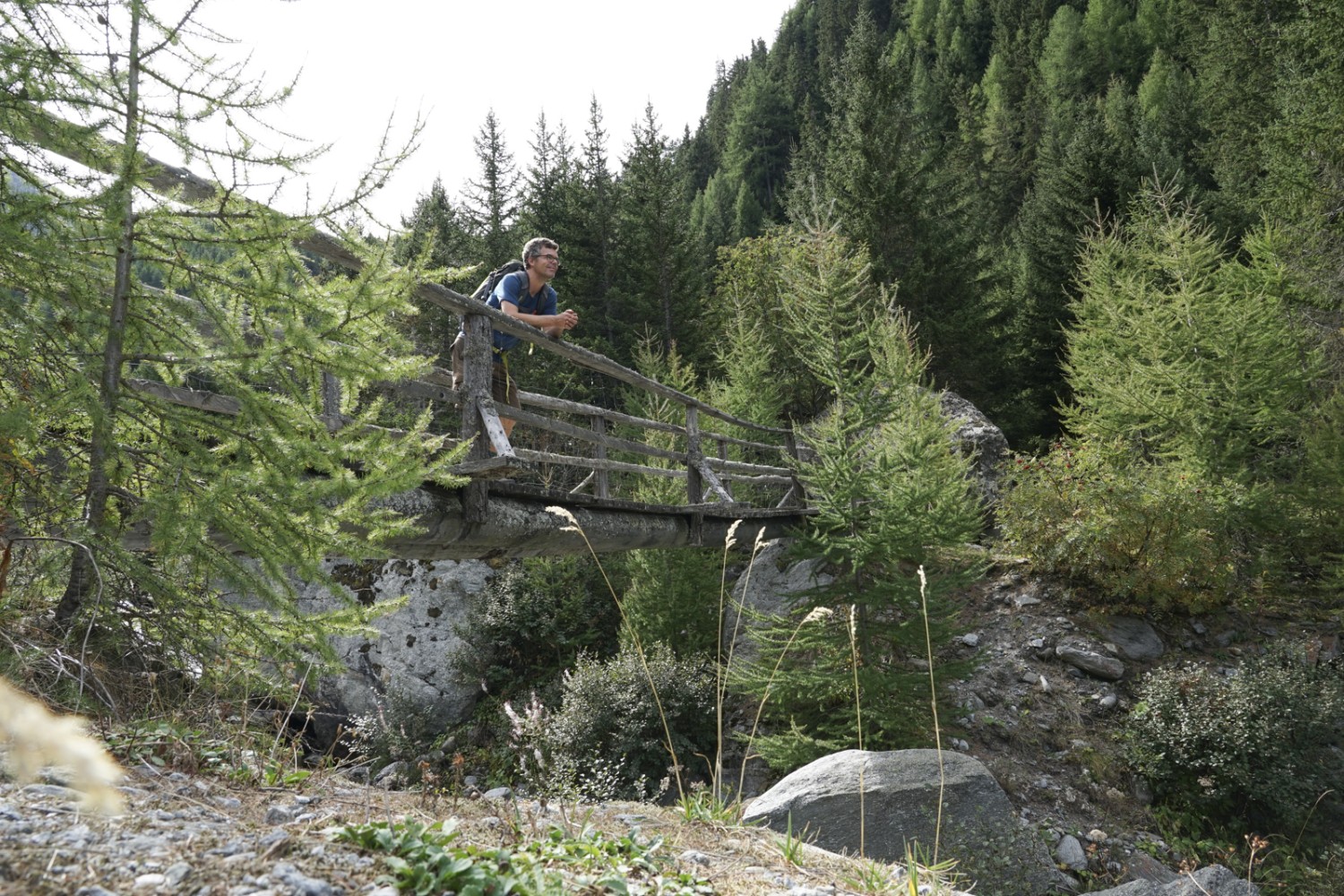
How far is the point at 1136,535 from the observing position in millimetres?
10797

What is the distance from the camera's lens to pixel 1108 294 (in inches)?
563

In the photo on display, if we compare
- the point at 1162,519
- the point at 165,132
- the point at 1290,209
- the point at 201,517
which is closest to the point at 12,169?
the point at 165,132

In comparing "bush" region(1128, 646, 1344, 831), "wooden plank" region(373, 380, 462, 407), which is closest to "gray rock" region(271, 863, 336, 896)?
"wooden plank" region(373, 380, 462, 407)

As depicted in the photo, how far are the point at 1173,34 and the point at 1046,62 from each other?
6.36m

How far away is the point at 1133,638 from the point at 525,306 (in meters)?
9.11

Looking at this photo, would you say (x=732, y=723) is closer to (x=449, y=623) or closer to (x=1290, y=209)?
(x=449, y=623)

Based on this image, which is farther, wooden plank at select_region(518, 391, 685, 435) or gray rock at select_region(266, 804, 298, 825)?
wooden plank at select_region(518, 391, 685, 435)

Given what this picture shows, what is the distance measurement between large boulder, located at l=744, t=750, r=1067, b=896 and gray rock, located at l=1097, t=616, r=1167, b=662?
184 inches

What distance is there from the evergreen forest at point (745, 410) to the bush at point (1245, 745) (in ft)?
0.13

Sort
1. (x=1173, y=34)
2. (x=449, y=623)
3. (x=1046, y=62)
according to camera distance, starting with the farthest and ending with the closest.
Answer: (x=1046, y=62) → (x=1173, y=34) → (x=449, y=623)

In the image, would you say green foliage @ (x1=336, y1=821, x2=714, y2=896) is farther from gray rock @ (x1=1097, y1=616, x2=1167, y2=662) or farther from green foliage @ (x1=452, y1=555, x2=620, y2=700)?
green foliage @ (x1=452, y1=555, x2=620, y2=700)

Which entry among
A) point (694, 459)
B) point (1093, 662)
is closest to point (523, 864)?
point (694, 459)

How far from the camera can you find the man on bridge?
18.9 feet

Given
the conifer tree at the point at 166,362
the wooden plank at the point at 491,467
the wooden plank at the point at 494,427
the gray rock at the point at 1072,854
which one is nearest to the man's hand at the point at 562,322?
the wooden plank at the point at 494,427
